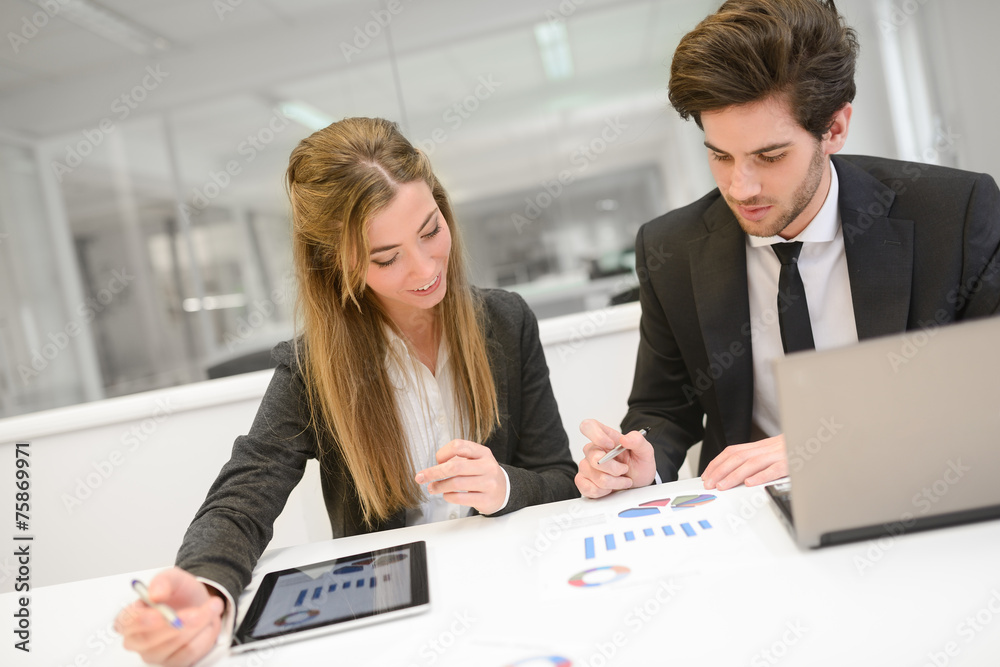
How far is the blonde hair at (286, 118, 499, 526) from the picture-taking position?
4.02ft

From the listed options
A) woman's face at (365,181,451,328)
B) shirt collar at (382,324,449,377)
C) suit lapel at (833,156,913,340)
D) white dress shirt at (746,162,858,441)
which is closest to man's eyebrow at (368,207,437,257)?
woman's face at (365,181,451,328)

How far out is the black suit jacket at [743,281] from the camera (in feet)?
3.82

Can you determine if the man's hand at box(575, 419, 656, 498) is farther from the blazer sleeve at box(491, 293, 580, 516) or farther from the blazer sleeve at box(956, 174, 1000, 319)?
the blazer sleeve at box(956, 174, 1000, 319)

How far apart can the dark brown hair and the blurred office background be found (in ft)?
10.3

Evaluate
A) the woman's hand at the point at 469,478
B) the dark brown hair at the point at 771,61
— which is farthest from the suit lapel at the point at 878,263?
the woman's hand at the point at 469,478

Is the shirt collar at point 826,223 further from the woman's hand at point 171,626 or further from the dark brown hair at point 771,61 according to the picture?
the woman's hand at point 171,626

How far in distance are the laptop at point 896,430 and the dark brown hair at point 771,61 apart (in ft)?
1.99

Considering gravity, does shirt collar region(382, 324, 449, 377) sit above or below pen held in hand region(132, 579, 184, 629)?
above

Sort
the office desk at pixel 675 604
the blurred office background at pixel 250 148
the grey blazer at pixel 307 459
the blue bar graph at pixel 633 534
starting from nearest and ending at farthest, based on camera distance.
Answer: the office desk at pixel 675 604 → the blue bar graph at pixel 633 534 → the grey blazer at pixel 307 459 → the blurred office background at pixel 250 148

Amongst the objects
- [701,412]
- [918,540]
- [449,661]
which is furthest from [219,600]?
[701,412]

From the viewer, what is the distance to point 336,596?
0.86 metres

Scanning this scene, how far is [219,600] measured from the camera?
85 cm

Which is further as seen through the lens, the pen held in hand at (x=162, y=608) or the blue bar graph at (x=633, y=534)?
the blue bar graph at (x=633, y=534)

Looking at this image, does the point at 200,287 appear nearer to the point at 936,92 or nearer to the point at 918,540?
the point at 936,92
